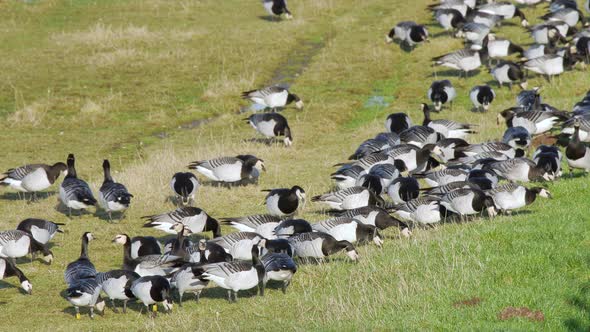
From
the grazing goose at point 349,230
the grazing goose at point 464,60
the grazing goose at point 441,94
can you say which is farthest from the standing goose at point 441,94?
the grazing goose at point 349,230

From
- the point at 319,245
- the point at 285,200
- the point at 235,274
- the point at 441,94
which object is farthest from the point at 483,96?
the point at 235,274

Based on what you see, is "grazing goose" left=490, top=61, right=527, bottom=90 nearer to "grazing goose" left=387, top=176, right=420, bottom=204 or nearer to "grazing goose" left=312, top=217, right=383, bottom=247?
"grazing goose" left=387, top=176, right=420, bottom=204

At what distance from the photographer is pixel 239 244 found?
1761cm

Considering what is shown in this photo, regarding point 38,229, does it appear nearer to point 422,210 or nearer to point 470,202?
point 422,210

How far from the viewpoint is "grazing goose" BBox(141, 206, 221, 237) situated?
19.1 m

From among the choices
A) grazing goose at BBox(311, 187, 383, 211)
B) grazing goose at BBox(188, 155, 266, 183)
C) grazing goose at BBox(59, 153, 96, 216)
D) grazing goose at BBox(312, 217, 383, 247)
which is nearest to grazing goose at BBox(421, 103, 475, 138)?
grazing goose at BBox(188, 155, 266, 183)

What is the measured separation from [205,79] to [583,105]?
1622 centimetres

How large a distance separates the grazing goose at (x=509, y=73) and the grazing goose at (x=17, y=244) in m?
19.4

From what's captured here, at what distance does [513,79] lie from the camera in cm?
3175

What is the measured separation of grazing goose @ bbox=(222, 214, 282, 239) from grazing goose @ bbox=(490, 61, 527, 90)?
15.6 meters

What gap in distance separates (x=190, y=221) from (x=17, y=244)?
3688 millimetres

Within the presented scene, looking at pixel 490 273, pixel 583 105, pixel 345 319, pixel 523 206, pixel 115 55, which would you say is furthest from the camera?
pixel 115 55

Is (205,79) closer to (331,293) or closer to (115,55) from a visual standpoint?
(115,55)

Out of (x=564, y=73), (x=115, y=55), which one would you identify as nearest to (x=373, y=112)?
(x=564, y=73)
